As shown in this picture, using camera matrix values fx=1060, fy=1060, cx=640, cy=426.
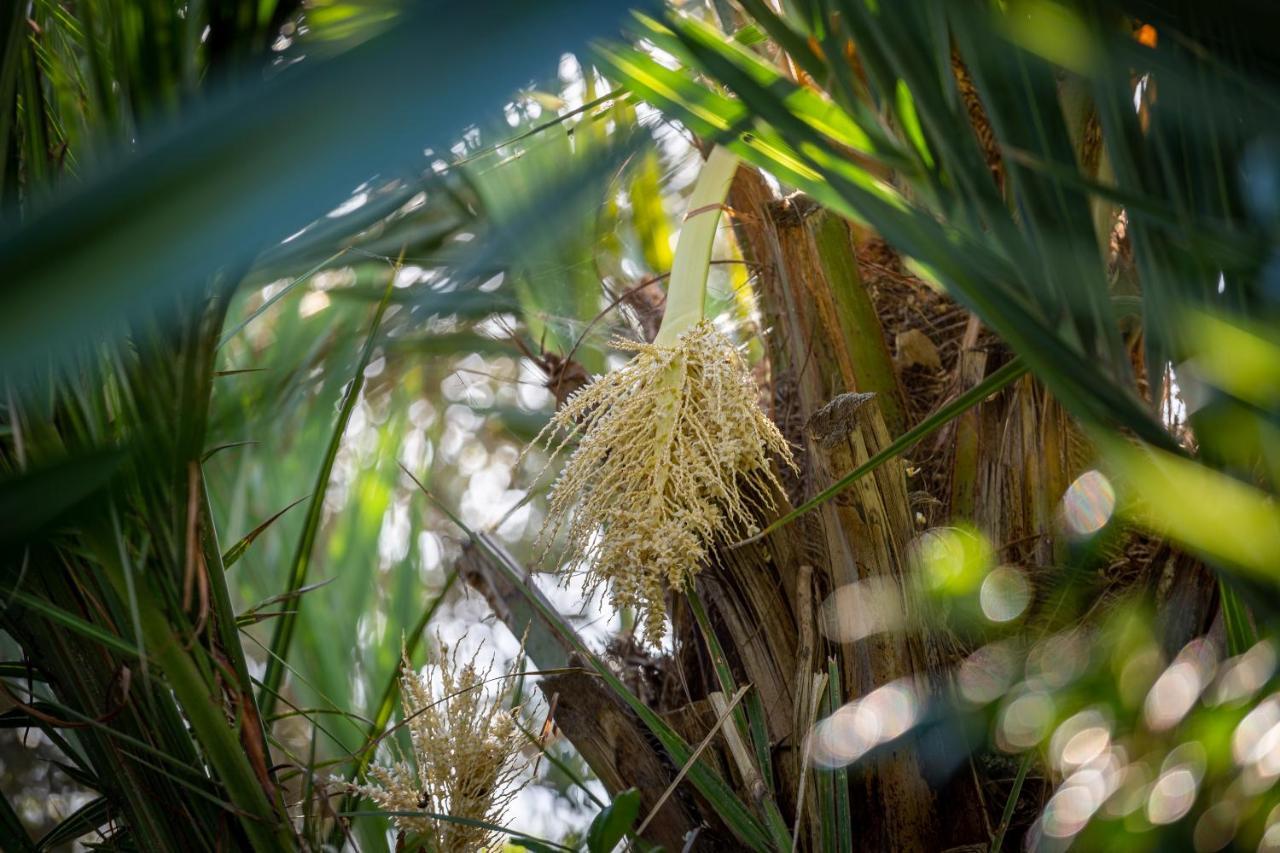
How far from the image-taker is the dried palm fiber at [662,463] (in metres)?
0.89

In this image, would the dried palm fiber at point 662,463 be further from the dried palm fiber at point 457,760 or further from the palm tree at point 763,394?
the dried palm fiber at point 457,760

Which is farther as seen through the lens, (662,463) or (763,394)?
(763,394)

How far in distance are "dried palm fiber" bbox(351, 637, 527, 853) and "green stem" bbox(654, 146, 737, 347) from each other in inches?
14.2

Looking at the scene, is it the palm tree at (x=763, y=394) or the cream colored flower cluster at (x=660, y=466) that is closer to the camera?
the palm tree at (x=763, y=394)

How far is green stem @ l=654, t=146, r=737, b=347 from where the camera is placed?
0.98 meters

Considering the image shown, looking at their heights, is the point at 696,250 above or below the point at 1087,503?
above

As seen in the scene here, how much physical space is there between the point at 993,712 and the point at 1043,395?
396mm

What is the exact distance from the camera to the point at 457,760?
35.7 inches

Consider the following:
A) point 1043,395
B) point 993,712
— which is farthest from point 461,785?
point 1043,395

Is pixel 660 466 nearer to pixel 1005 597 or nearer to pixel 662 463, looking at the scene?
pixel 662 463

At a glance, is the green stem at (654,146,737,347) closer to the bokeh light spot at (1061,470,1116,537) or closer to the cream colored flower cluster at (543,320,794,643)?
A: the cream colored flower cluster at (543,320,794,643)

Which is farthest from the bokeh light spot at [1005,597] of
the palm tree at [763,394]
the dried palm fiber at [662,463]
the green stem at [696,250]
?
the green stem at [696,250]

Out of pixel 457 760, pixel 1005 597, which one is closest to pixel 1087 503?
pixel 1005 597

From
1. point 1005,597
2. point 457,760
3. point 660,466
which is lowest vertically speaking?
point 1005,597
